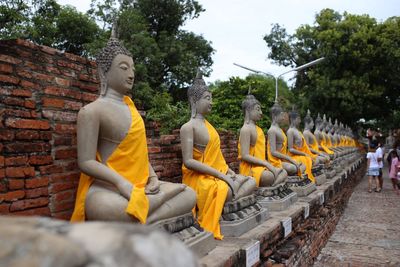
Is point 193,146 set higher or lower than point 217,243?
higher

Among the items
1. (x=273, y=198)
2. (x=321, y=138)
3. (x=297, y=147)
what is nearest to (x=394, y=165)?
(x=321, y=138)

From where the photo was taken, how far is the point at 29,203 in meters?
3.10

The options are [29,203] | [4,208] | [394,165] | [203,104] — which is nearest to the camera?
[4,208]

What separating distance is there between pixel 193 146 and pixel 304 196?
3.51 m

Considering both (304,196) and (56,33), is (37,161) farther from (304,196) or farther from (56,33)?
(56,33)

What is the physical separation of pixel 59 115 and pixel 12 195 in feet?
2.64

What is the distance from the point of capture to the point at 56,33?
17.1m

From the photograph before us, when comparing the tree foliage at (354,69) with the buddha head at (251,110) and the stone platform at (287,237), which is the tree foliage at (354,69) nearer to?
the stone platform at (287,237)

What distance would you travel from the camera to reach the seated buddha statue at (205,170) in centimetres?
429

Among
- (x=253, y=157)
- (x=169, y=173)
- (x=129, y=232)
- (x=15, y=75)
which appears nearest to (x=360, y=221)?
(x=253, y=157)

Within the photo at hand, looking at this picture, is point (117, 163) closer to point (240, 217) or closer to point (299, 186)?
point (240, 217)

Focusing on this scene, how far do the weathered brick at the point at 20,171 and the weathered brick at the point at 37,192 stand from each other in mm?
118

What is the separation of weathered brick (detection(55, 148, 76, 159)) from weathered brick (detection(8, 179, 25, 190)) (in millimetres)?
410

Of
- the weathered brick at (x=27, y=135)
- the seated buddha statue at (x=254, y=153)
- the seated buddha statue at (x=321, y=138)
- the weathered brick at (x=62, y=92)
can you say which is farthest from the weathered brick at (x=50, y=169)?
the seated buddha statue at (x=321, y=138)
